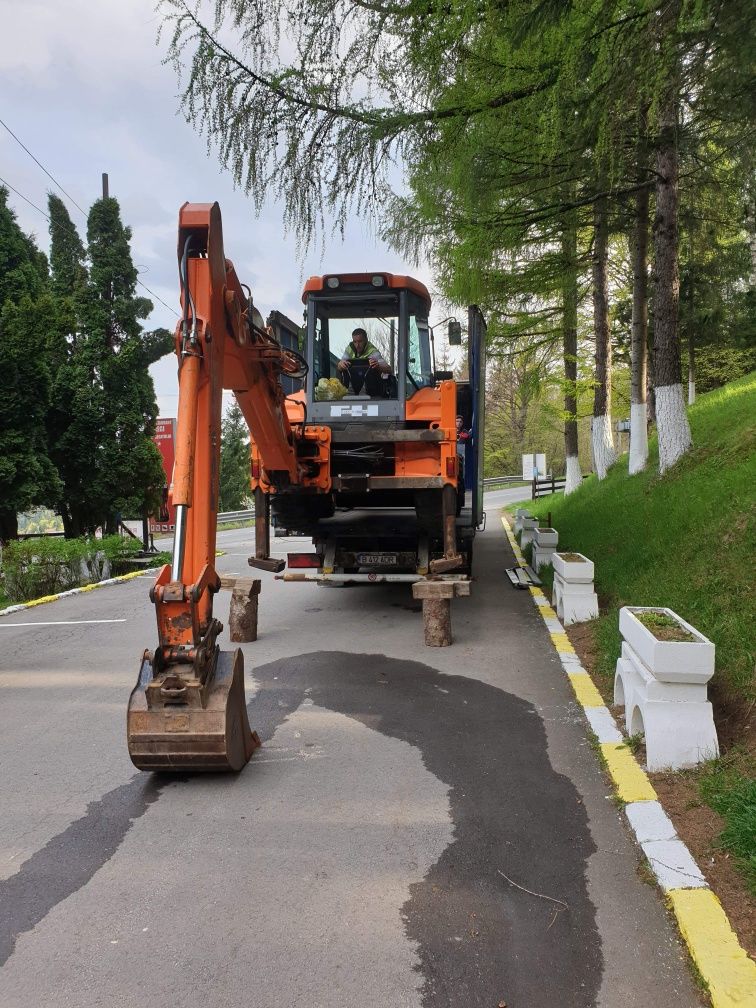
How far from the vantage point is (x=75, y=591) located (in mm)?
11141

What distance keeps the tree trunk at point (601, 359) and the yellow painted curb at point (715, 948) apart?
1307 cm

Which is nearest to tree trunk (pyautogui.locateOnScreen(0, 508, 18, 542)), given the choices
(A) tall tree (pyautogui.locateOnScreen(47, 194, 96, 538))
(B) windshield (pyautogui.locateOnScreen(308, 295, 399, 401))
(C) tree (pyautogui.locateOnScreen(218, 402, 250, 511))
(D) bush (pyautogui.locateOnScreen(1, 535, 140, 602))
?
(A) tall tree (pyautogui.locateOnScreen(47, 194, 96, 538))

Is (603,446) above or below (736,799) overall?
above

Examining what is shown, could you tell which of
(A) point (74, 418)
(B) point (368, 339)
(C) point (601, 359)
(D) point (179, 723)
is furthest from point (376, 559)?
(A) point (74, 418)

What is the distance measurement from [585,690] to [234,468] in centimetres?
4438

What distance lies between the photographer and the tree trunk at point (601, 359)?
46.7 feet

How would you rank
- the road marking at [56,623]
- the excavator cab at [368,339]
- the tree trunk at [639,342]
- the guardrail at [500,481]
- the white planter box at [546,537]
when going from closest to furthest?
the excavator cab at [368,339] → the road marking at [56,623] → the white planter box at [546,537] → the tree trunk at [639,342] → the guardrail at [500,481]

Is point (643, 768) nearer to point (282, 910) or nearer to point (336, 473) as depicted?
point (282, 910)

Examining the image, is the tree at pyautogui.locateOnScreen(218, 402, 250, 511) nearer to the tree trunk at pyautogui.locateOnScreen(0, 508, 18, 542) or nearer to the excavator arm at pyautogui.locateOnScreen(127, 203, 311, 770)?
the tree trunk at pyautogui.locateOnScreen(0, 508, 18, 542)

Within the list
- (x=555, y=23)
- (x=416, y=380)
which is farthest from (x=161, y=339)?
(x=555, y=23)

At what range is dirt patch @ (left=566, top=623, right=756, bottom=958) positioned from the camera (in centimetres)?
260

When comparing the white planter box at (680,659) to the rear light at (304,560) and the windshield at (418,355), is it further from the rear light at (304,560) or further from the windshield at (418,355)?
the rear light at (304,560)

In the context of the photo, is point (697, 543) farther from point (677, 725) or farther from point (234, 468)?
point (234, 468)

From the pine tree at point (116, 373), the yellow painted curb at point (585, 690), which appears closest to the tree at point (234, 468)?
the pine tree at point (116, 373)
